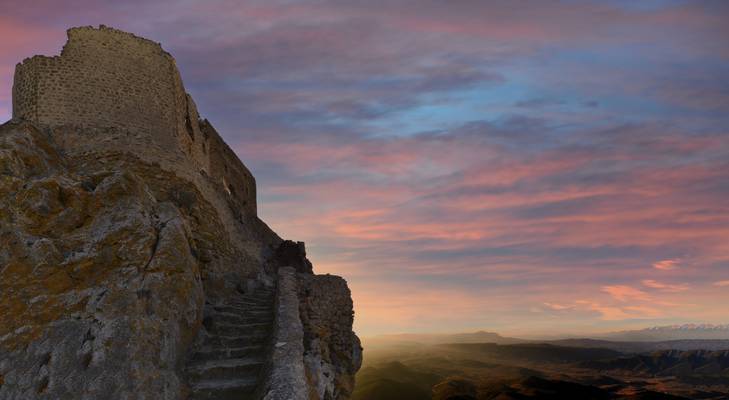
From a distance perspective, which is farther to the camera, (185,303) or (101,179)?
(101,179)

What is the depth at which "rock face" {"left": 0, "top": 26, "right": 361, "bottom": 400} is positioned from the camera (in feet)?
25.9

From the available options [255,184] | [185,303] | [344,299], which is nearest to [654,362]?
[255,184]

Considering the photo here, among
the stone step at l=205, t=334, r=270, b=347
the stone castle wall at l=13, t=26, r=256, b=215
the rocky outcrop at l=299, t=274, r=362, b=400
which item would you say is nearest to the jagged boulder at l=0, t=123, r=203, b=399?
the stone step at l=205, t=334, r=270, b=347

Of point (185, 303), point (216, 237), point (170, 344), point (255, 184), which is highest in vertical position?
point (255, 184)

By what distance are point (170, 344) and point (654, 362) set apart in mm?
108094

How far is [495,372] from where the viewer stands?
264ft

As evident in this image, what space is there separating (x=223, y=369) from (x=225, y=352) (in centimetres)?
82

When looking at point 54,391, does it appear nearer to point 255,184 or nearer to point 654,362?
point 255,184

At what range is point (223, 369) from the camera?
8922 millimetres

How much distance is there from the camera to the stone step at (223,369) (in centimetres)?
A: 874

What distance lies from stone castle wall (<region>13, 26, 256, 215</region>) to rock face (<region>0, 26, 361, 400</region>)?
0.04m

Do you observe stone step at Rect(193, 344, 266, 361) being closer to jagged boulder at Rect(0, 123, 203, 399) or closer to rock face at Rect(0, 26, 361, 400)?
rock face at Rect(0, 26, 361, 400)

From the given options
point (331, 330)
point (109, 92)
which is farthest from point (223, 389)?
point (109, 92)

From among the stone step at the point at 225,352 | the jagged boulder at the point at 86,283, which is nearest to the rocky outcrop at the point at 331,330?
the stone step at the point at 225,352
